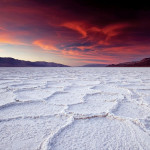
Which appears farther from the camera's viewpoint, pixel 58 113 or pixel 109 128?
pixel 58 113

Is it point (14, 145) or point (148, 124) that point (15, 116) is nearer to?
point (14, 145)

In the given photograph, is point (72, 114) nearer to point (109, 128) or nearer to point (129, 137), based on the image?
point (109, 128)

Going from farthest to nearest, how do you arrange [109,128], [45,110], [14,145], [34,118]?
[45,110], [34,118], [109,128], [14,145]

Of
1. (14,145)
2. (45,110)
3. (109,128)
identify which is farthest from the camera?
(45,110)

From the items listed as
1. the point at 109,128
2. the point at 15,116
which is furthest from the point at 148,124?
the point at 15,116

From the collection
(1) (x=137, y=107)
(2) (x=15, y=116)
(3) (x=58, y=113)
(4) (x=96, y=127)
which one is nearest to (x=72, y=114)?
(3) (x=58, y=113)

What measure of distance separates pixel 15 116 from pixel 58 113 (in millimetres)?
334

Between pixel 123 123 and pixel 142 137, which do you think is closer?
pixel 142 137

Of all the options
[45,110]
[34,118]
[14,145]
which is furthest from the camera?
[45,110]

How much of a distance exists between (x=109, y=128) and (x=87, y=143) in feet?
0.72

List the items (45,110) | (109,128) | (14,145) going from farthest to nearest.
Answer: (45,110) → (109,128) → (14,145)

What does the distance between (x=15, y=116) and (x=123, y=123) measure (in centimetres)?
81

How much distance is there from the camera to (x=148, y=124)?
89 cm

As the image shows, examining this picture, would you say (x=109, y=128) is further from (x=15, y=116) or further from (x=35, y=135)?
(x=15, y=116)
